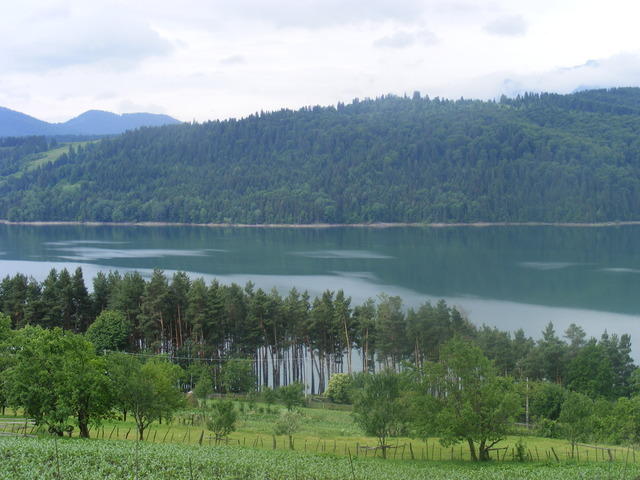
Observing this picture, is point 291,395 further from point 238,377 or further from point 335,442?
point 335,442

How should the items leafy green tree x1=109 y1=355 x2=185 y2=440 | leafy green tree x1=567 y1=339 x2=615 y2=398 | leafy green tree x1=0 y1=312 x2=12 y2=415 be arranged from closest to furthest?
leafy green tree x1=109 y1=355 x2=185 y2=440, leafy green tree x1=0 y1=312 x2=12 y2=415, leafy green tree x1=567 y1=339 x2=615 y2=398

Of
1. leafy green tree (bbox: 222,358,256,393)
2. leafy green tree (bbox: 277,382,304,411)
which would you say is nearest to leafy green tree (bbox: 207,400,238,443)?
leafy green tree (bbox: 277,382,304,411)

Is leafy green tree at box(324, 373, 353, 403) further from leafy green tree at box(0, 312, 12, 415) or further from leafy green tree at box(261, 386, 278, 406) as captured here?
leafy green tree at box(0, 312, 12, 415)

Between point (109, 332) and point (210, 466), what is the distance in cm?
3040

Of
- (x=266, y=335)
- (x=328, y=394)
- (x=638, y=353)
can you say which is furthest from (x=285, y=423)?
(x=638, y=353)

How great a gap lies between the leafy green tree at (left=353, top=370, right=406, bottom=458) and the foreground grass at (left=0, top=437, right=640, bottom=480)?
345 centimetres

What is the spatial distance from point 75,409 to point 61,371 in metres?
1.90

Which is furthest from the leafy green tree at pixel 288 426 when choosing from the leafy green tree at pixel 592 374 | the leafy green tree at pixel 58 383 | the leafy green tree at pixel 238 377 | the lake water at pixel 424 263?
the lake water at pixel 424 263

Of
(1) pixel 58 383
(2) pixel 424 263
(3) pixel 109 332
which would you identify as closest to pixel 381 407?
(1) pixel 58 383

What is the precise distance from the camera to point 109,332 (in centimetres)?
5128

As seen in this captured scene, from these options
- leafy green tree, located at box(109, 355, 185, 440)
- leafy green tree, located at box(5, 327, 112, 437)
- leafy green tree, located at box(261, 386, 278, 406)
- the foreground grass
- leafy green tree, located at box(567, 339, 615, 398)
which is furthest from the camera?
leafy green tree, located at box(261, 386, 278, 406)

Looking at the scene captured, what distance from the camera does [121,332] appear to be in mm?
51656

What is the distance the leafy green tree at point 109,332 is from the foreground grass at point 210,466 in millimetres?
23480

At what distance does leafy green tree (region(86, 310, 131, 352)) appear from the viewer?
50.9 m
